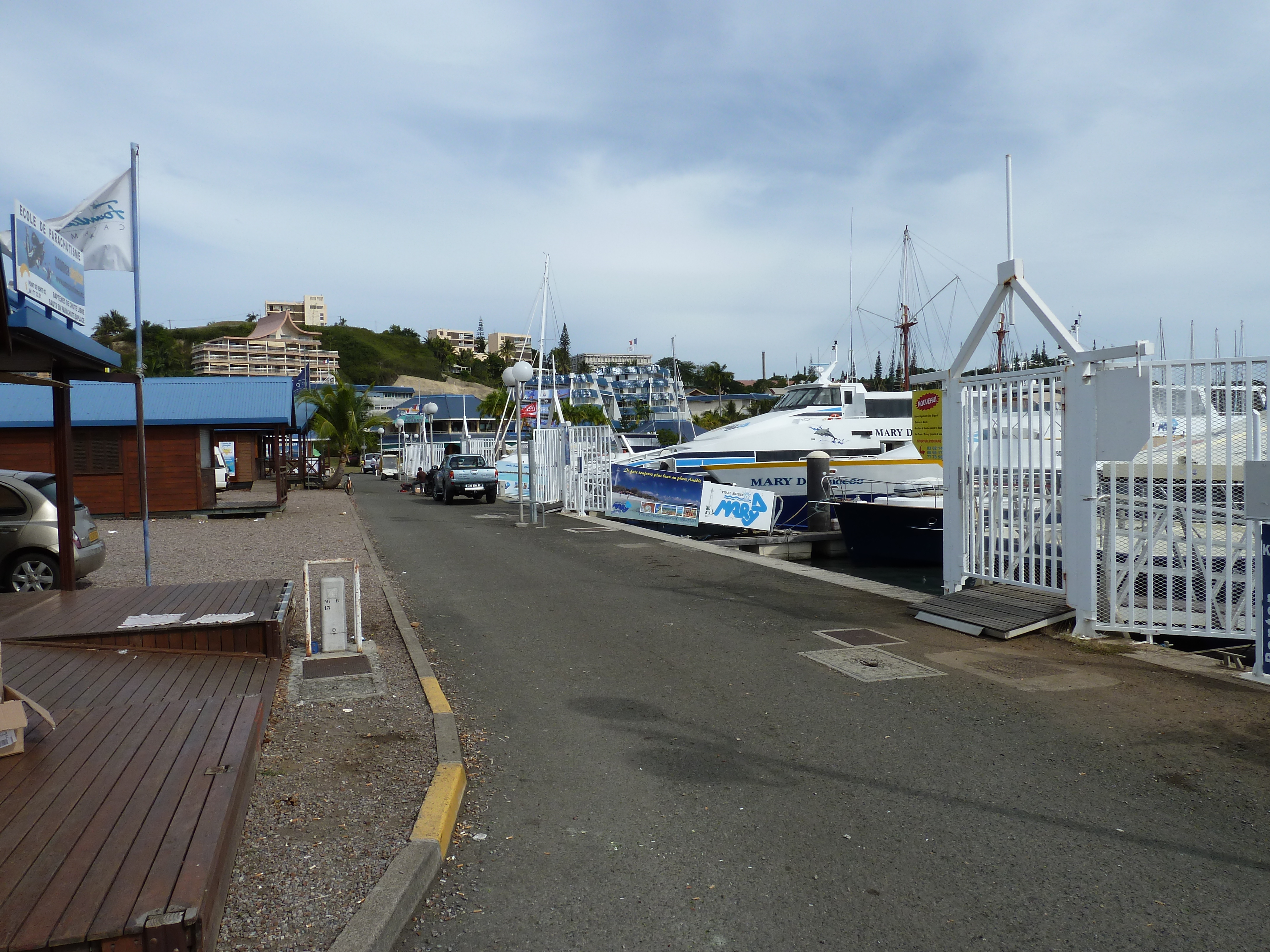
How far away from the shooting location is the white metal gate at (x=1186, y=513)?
7449mm

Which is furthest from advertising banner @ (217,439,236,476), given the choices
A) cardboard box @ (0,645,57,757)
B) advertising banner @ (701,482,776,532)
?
cardboard box @ (0,645,57,757)

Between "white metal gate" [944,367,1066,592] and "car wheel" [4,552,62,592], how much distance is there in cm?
1076

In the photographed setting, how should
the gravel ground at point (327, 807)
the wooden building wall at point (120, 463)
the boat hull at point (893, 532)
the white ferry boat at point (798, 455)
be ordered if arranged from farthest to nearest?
the white ferry boat at point (798, 455) → the wooden building wall at point (120, 463) → the boat hull at point (893, 532) → the gravel ground at point (327, 807)

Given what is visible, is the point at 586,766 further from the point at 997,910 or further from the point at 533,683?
the point at 997,910

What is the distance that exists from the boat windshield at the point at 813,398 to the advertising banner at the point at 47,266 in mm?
19592

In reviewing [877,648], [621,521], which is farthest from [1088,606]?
[621,521]

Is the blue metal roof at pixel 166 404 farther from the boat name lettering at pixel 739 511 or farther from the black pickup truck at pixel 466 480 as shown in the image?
the boat name lettering at pixel 739 511

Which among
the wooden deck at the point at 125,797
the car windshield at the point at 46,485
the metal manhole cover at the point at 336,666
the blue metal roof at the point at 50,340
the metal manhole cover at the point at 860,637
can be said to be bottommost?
the metal manhole cover at the point at 860,637

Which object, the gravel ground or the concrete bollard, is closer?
the gravel ground

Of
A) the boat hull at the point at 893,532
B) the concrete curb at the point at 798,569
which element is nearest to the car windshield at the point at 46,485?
the concrete curb at the point at 798,569

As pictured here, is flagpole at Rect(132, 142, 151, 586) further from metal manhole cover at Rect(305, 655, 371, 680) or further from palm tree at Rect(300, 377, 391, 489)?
palm tree at Rect(300, 377, 391, 489)

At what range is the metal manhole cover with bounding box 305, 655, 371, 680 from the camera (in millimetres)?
7086

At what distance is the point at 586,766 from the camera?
536 cm

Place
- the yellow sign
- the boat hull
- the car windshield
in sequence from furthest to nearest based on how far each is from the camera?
the boat hull
the car windshield
the yellow sign
